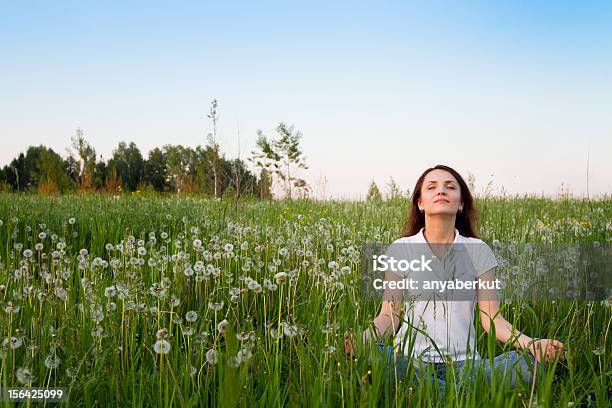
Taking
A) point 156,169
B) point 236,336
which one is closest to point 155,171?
point 156,169

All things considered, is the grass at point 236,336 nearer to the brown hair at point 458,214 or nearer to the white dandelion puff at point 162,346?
the white dandelion puff at point 162,346

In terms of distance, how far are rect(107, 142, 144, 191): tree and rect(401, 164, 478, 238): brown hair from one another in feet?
202

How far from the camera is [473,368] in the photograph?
2.61 meters

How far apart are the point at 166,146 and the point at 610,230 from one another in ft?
222

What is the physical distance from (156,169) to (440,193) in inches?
2664

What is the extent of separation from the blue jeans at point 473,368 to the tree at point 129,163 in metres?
62.7

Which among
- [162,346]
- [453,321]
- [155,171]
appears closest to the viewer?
[162,346]

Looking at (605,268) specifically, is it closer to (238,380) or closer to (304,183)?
(238,380)

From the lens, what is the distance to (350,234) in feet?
Result: 22.5

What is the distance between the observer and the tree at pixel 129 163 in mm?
66562

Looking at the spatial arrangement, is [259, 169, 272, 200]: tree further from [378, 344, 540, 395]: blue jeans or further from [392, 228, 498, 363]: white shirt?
[378, 344, 540, 395]: blue jeans

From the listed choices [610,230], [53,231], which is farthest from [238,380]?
[53,231]

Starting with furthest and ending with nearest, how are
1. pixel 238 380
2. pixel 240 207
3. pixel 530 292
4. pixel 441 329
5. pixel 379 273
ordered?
pixel 240 207
pixel 379 273
pixel 530 292
pixel 441 329
pixel 238 380

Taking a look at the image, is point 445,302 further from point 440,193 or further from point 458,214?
point 458,214
